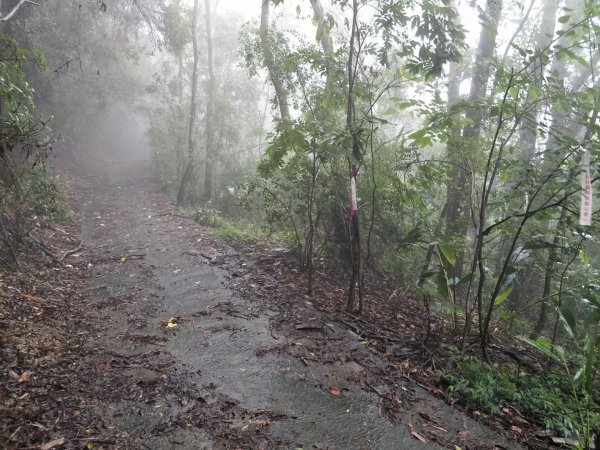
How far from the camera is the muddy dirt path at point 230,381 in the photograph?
3143mm

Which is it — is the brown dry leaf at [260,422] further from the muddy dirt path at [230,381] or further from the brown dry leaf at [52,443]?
the brown dry leaf at [52,443]

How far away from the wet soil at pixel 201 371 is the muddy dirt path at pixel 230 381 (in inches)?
0.5

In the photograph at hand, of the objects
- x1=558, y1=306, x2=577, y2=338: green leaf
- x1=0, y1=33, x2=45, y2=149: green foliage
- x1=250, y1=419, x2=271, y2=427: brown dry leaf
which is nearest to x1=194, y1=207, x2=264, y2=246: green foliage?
x1=0, y1=33, x2=45, y2=149: green foliage

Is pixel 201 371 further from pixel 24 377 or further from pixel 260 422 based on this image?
pixel 24 377

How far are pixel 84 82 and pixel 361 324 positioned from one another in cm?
1865

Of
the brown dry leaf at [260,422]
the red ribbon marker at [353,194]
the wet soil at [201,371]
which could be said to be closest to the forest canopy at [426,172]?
the red ribbon marker at [353,194]

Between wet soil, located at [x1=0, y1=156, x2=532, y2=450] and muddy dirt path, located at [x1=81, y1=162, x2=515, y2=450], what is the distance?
1 cm

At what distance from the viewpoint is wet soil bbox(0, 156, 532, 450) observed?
312cm

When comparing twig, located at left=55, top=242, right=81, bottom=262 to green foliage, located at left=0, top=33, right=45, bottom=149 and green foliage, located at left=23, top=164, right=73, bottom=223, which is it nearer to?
green foliage, located at left=23, top=164, right=73, bottom=223

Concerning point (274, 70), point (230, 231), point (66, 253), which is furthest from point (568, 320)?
point (66, 253)

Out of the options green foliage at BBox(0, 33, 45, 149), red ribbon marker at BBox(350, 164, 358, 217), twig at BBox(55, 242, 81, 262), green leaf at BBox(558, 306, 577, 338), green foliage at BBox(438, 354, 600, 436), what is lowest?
green foliage at BBox(438, 354, 600, 436)

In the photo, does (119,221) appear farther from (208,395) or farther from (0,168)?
(208,395)

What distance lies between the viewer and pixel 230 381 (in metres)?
3.83

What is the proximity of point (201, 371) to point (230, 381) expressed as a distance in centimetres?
33
